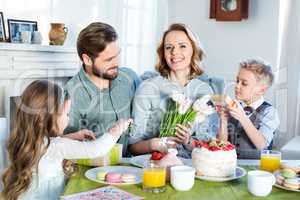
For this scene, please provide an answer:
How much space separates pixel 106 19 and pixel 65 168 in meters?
1.86

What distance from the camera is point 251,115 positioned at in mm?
2117

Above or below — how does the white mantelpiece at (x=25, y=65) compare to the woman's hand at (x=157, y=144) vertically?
above

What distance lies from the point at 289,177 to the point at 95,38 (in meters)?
1.12

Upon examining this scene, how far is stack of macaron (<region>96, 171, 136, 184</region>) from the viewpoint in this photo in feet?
4.65

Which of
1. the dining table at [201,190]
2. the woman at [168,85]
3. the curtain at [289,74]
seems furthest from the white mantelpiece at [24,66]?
the curtain at [289,74]

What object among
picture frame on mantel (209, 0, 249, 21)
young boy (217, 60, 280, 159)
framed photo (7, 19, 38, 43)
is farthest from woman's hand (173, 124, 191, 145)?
picture frame on mantel (209, 0, 249, 21)

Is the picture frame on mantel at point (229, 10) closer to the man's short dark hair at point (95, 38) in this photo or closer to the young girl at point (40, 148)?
the man's short dark hair at point (95, 38)

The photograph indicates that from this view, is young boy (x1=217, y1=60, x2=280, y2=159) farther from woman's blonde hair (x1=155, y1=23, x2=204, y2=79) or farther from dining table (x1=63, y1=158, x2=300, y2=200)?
dining table (x1=63, y1=158, x2=300, y2=200)

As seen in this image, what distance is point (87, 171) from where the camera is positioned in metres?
1.53

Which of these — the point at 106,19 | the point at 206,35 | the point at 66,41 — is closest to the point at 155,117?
the point at 66,41

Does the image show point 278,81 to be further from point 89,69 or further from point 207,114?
point 89,69

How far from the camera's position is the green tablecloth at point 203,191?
1310 millimetres

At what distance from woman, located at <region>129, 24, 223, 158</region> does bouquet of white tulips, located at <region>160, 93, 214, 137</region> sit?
2.0 inches

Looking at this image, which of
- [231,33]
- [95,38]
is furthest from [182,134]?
[231,33]
